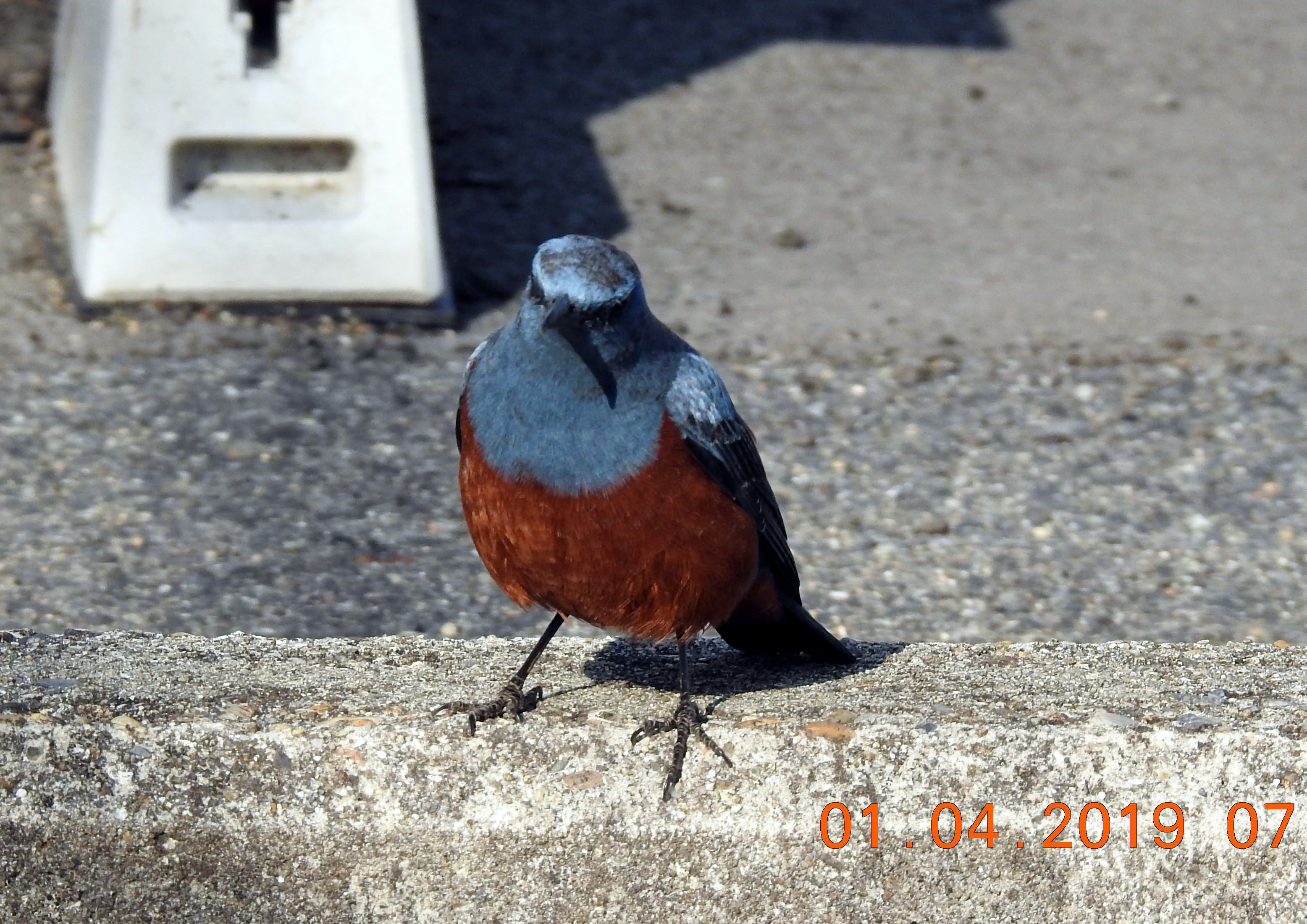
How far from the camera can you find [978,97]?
994cm

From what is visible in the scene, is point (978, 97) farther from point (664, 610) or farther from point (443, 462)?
point (664, 610)

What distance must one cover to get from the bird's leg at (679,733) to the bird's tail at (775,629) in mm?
340

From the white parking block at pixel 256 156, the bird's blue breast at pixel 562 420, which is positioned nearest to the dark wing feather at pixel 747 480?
the bird's blue breast at pixel 562 420

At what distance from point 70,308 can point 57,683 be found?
3874 millimetres

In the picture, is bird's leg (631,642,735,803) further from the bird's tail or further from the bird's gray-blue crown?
the bird's gray-blue crown

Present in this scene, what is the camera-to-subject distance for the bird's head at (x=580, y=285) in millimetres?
2807

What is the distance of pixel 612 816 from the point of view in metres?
2.93

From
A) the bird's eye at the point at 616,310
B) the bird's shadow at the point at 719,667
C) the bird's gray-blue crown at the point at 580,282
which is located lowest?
the bird's shadow at the point at 719,667

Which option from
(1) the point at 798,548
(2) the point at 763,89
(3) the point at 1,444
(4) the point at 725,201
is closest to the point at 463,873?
(1) the point at 798,548

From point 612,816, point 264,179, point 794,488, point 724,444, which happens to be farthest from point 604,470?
point 264,179

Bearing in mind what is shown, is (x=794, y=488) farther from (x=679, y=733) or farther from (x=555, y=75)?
(x=555, y=75)

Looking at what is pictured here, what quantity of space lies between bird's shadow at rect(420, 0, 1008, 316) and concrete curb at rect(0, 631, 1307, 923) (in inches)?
162

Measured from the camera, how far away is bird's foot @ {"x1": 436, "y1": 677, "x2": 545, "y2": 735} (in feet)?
9.79

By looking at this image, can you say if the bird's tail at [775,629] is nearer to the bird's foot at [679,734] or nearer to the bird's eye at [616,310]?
the bird's foot at [679,734]
